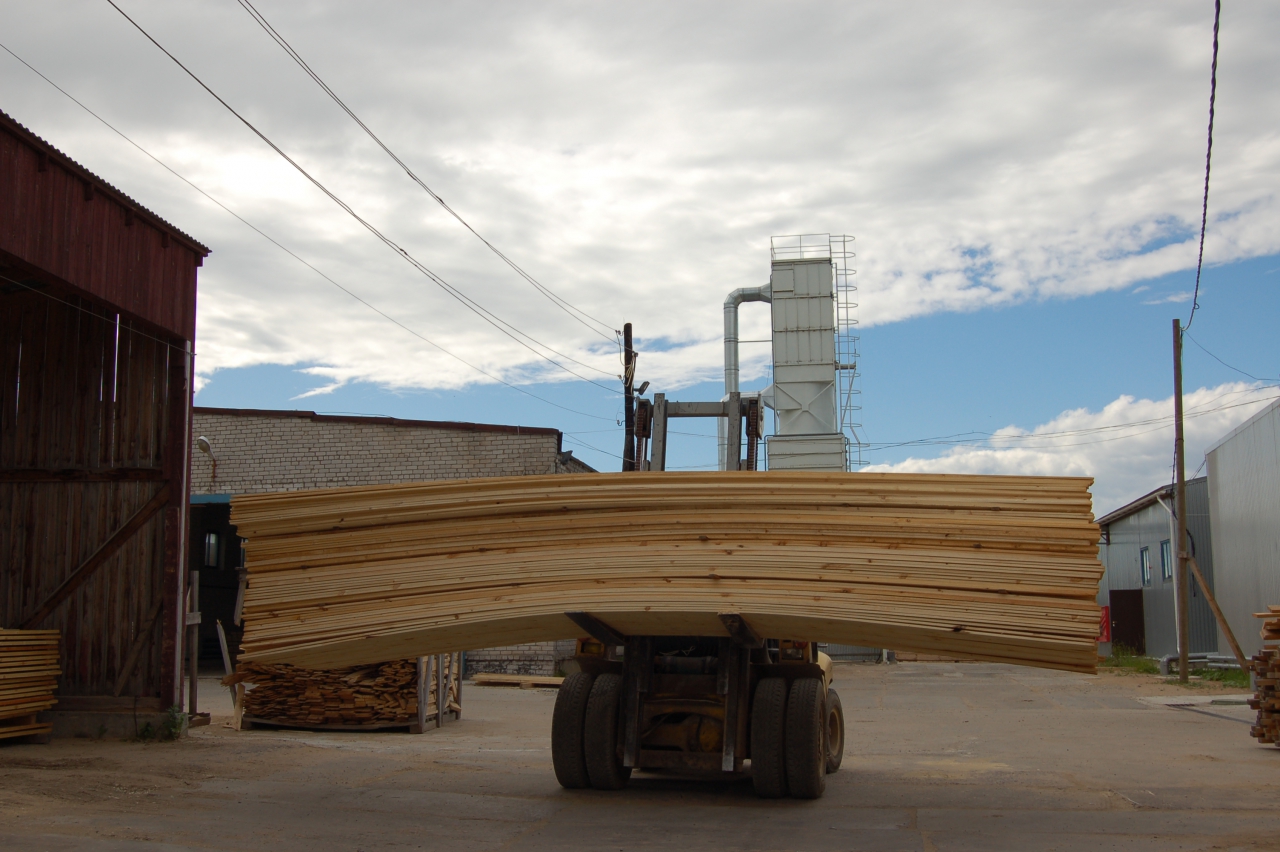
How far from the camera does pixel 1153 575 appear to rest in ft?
98.1

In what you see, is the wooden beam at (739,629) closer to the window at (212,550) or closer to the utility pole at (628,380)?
the utility pole at (628,380)

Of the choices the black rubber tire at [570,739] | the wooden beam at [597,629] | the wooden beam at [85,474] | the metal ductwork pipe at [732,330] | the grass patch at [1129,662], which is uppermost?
the metal ductwork pipe at [732,330]

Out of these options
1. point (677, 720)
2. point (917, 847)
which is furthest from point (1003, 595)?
point (677, 720)

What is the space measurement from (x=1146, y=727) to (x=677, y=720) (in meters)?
8.19

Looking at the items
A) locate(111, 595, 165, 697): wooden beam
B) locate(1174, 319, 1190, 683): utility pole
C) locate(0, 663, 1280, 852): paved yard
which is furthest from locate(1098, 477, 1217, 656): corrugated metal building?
locate(111, 595, 165, 697): wooden beam

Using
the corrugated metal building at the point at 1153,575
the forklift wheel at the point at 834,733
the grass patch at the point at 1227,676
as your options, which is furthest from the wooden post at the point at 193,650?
the corrugated metal building at the point at 1153,575

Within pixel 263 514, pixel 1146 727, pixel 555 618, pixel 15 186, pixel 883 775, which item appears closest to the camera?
pixel 555 618

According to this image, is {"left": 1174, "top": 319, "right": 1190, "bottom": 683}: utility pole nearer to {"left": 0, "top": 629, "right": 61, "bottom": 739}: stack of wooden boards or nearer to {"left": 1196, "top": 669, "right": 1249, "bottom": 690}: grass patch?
{"left": 1196, "top": 669, "right": 1249, "bottom": 690}: grass patch

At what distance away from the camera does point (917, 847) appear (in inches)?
273

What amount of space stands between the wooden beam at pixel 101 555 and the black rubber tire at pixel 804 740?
24.1 feet

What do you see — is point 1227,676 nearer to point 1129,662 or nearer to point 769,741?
point 1129,662

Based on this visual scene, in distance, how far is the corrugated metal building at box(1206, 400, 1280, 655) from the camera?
19.5 meters

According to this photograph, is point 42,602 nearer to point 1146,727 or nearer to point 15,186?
point 15,186

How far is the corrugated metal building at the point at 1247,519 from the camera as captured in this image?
19453 millimetres
